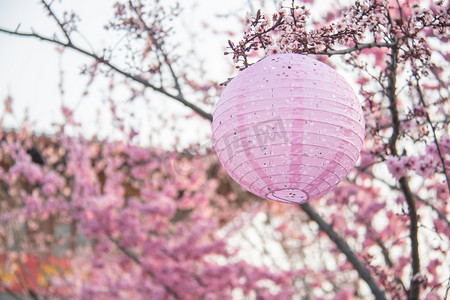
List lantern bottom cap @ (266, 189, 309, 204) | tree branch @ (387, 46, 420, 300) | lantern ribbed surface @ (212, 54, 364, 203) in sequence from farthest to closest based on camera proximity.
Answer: tree branch @ (387, 46, 420, 300) → lantern bottom cap @ (266, 189, 309, 204) → lantern ribbed surface @ (212, 54, 364, 203)

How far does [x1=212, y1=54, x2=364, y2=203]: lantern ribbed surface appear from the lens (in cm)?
182

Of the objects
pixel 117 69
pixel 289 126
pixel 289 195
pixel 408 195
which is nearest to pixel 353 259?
pixel 408 195

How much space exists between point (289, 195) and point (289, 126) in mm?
430

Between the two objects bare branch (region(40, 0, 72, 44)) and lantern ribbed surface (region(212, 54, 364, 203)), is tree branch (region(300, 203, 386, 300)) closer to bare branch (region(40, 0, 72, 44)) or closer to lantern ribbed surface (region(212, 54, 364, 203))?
lantern ribbed surface (region(212, 54, 364, 203))

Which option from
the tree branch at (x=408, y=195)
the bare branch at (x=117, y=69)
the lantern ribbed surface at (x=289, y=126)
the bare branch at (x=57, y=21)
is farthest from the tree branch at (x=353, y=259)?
the bare branch at (x=57, y=21)

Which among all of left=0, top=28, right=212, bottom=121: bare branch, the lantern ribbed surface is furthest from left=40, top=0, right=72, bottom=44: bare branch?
the lantern ribbed surface

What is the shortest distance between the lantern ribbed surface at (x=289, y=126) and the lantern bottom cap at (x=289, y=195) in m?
0.01

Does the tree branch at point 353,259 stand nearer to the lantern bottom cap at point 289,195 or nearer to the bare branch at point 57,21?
the lantern bottom cap at point 289,195

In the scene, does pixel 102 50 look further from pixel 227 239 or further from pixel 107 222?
pixel 227 239

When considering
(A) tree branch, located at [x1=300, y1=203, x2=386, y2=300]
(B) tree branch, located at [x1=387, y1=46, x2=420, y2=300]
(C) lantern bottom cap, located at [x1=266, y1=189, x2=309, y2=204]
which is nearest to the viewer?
(C) lantern bottom cap, located at [x1=266, y1=189, x2=309, y2=204]

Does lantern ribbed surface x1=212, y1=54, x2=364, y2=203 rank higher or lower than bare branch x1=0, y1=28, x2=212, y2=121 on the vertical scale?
lower

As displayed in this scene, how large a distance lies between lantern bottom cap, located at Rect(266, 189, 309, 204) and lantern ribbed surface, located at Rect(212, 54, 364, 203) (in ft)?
0.04

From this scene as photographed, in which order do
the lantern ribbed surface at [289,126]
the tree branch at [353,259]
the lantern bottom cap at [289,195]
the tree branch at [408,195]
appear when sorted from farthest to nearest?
the tree branch at [353,259]
the tree branch at [408,195]
the lantern bottom cap at [289,195]
the lantern ribbed surface at [289,126]

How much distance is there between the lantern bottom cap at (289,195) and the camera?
6.72ft
